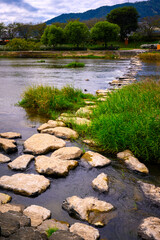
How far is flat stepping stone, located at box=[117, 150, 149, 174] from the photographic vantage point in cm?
408

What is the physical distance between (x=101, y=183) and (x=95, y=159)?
2.61 ft

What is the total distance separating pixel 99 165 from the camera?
4234mm

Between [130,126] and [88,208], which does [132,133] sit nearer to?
[130,126]

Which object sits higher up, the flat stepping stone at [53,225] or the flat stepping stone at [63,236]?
the flat stepping stone at [63,236]

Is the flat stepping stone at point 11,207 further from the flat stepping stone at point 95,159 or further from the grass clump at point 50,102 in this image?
the grass clump at point 50,102

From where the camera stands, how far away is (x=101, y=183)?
3609 mm

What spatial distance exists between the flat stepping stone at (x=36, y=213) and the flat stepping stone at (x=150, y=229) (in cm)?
115

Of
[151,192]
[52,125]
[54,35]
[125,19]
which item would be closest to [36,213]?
[151,192]

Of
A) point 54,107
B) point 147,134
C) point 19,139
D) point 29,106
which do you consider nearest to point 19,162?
point 19,139

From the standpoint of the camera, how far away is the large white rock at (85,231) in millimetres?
2541

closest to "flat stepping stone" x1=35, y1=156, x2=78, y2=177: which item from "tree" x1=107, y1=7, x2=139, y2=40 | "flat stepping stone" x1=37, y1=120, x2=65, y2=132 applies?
"flat stepping stone" x1=37, y1=120, x2=65, y2=132

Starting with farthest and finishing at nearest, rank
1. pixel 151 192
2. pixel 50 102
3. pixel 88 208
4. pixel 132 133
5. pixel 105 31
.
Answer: pixel 105 31 < pixel 50 102 < pixel 132 133 < pixel 151 192 < pixel 88 208

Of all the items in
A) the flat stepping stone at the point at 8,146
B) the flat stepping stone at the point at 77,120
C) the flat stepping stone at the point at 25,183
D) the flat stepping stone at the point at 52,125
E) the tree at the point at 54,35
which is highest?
the tree at the point at 54,35

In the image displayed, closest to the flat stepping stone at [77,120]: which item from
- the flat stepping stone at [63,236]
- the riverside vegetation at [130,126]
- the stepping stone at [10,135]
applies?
the riverside vegetation at [130,126]
